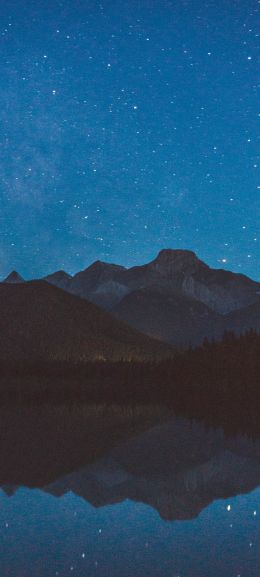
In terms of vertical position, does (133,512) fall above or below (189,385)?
below

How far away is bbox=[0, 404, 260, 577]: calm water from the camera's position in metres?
15.4

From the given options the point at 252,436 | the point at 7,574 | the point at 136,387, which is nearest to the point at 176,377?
the point at 136,387

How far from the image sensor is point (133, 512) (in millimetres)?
21438

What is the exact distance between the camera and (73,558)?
15.9 metres

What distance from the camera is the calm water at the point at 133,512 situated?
605 inches

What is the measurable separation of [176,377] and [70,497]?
118511 millimetres

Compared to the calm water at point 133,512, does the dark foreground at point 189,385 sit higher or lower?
higher

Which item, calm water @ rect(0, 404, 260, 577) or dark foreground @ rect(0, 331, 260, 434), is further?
dark foreground @ rect(0, 331, 260, 434)

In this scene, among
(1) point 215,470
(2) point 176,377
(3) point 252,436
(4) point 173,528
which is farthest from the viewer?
(2) point 176,377

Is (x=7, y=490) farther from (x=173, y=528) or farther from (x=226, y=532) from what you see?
(x=226, y=532)

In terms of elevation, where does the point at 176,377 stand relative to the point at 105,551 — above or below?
above

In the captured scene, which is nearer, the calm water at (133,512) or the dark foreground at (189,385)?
the calm water at (133,512)

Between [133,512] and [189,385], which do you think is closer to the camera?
[133,512]

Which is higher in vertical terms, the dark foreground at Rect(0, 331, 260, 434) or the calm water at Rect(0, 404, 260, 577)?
the dark foreground at Rect(0, 331, 260, 434)
